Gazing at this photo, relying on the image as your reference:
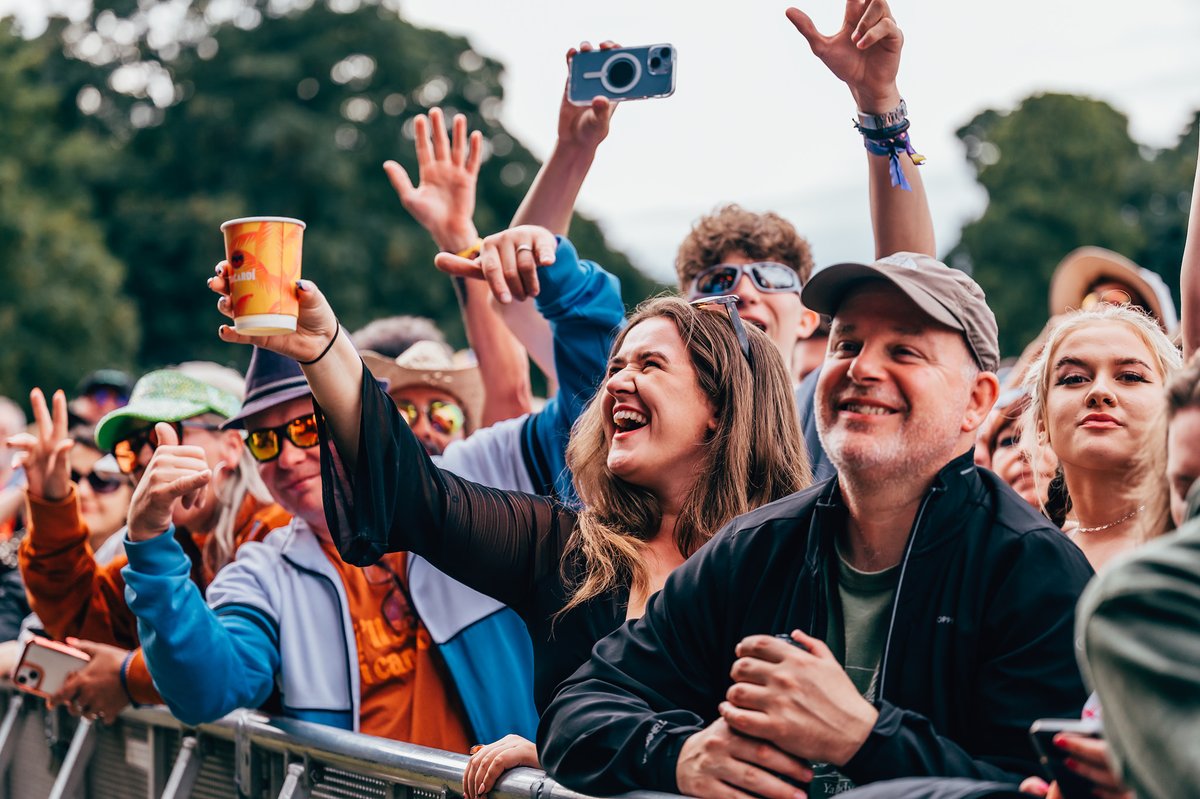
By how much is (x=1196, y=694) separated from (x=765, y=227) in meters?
3.43

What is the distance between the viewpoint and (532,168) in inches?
1342

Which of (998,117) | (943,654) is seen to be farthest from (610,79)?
(998,117)

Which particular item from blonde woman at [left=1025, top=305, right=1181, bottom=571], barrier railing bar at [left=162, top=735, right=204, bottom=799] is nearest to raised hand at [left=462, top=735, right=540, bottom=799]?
blonde woman at [left=1025, top=305, right=1181, bottom=571]

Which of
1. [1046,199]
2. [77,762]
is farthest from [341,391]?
[1046,199]

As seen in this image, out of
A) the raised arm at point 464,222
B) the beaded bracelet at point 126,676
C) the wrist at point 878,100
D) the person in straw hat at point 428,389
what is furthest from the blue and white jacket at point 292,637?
the wrist at point 878,100

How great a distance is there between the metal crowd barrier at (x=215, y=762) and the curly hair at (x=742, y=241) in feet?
6.49

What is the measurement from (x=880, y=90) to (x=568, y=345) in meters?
1.07

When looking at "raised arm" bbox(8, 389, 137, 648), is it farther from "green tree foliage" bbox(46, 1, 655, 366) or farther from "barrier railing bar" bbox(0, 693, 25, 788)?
"green tree foliage" bbox(46, 1, 655, 366)

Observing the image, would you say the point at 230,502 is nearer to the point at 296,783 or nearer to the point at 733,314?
the point at 296,783

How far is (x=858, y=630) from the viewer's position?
2.83 m

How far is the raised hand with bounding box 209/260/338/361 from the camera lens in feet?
10.5

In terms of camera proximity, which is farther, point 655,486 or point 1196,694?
point 655,486

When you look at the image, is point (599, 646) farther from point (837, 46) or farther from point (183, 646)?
point (837, 46)

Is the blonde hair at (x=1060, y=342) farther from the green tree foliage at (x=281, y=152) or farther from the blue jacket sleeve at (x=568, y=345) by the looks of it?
the green tree foliage at (x=281, y=152)
